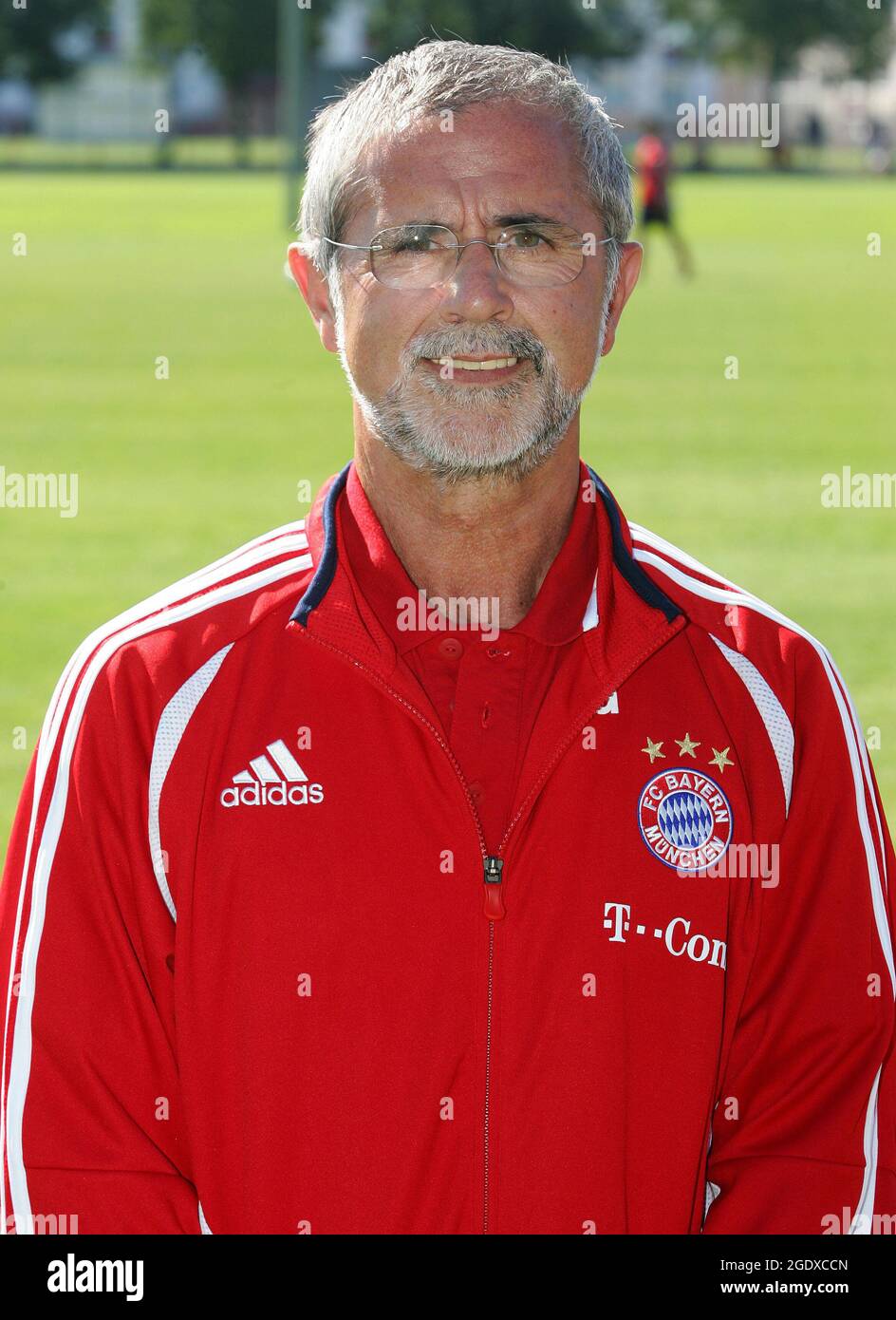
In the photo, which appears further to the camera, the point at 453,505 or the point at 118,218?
the point at 118,218

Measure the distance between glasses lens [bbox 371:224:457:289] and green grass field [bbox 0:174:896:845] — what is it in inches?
178

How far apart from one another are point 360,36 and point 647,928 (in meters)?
96.6

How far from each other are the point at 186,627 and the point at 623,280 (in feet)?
2.79

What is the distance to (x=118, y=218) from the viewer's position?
4047 centimetres

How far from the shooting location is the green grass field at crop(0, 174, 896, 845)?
9555 mm

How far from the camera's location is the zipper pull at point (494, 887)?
8.07 feet

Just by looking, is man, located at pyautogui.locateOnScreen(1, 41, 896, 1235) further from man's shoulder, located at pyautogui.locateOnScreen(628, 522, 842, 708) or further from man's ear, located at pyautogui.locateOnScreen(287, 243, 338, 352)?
man's ear, located at pyautogui.locateOnScreen(287, 243, 338, 352)

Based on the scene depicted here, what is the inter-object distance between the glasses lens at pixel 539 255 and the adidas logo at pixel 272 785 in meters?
0.74

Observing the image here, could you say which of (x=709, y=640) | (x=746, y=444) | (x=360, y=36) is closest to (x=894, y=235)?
(x=746, y=444)

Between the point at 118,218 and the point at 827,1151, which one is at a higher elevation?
the point at 118,218

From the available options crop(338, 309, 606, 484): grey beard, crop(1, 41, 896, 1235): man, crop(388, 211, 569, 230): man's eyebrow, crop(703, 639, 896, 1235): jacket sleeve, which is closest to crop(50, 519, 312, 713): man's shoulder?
crop(1, 41, 896, 1235): man

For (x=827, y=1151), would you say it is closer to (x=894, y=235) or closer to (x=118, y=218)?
(x=894, y=235)

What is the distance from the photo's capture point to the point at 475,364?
2.56 m

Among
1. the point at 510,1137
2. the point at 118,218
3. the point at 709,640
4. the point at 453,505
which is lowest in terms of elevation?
the point at 510,1137
